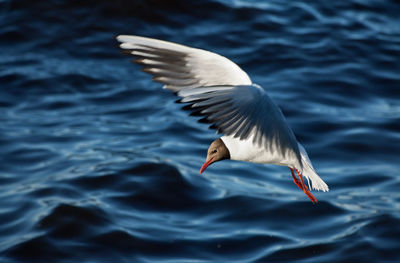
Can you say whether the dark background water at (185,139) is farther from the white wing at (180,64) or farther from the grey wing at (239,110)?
the grey wing at (239,110)

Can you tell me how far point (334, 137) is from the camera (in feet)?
32.4

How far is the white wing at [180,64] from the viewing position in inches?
176

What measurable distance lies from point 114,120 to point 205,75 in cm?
581

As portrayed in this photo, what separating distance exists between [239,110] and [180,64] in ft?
2.52

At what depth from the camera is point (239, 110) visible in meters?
4.01

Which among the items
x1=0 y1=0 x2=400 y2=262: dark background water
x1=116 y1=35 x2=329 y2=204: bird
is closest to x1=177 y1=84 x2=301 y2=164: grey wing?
x1=116 y1=35 x2=329 y2=204: bird

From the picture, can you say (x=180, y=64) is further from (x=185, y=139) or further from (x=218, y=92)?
(x=185, y=139)

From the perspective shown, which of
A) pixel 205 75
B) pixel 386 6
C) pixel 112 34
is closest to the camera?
pixel 205 75

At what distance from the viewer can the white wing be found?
4469mm

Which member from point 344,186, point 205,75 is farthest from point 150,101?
point 205,75

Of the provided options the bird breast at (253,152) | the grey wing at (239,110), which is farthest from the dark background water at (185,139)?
the grey wing at (239,110)

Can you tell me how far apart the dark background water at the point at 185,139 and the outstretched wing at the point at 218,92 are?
277 cm

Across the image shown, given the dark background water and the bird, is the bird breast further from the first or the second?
the dark background water

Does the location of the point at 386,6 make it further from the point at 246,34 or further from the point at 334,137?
the point at 334,137
